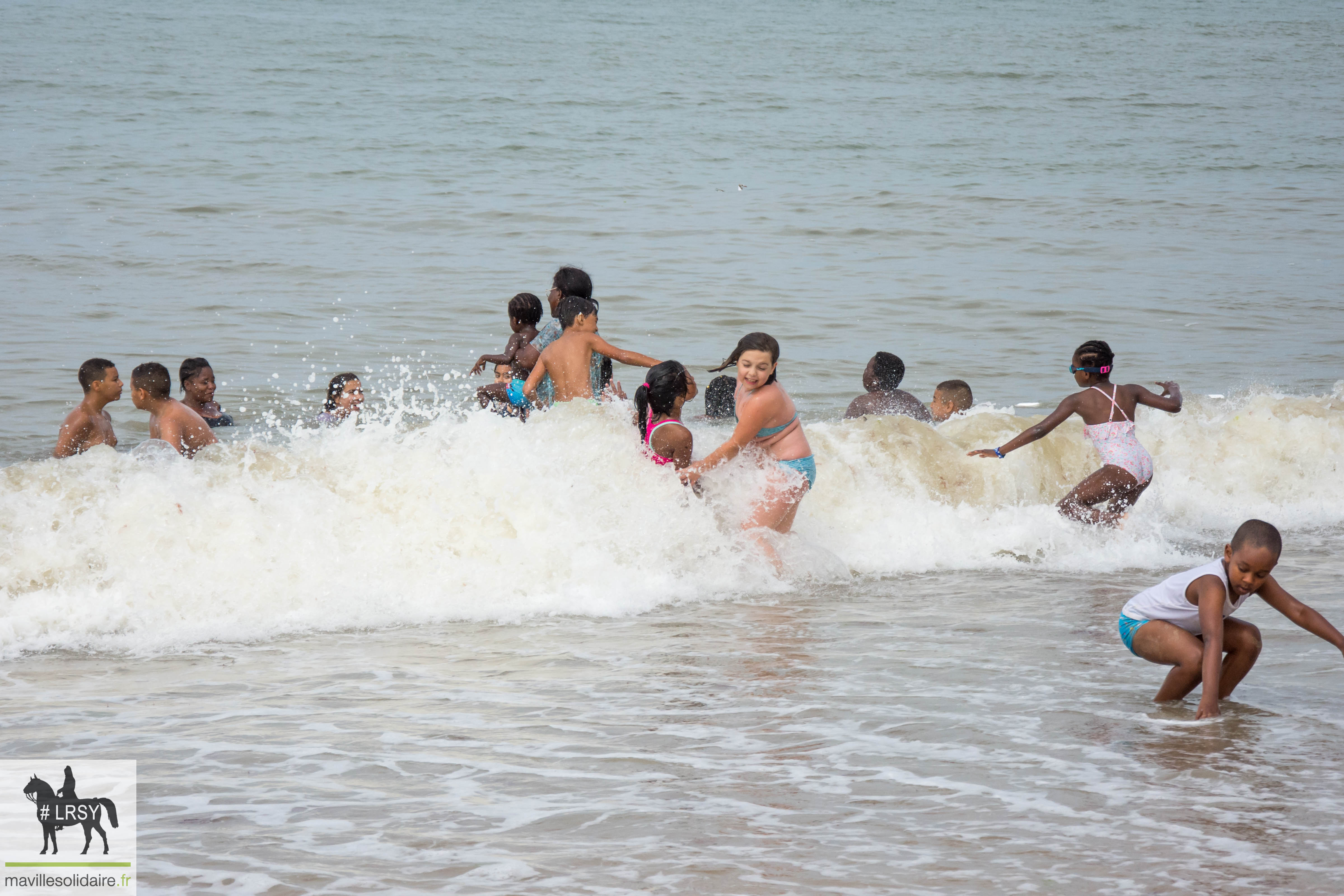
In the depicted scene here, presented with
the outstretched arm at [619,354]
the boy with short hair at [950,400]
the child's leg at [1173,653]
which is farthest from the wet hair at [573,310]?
the child's leg at [1173,653]

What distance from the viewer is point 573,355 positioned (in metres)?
8.38

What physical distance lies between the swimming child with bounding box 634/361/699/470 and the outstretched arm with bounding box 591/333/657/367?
0.56 m

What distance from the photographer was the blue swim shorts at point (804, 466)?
7285mm

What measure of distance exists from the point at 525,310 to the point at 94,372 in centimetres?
288

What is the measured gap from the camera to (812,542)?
26.0 ft

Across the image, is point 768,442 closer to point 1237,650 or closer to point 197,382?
point 1237,650

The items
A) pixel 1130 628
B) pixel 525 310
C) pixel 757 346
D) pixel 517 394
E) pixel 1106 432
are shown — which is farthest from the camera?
pixel 525 310

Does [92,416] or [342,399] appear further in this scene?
[342,399]

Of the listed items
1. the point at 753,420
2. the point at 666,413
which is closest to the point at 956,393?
the point at 753,420

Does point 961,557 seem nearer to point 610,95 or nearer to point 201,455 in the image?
point 201,455

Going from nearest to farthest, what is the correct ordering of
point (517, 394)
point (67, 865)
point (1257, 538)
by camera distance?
point (67, 865) → point (1257, 538) → point (517, 394)

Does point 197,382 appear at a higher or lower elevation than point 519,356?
lower

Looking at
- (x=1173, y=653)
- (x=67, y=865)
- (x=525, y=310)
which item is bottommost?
(x=67, y=865)

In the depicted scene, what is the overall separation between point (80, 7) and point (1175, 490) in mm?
51795
